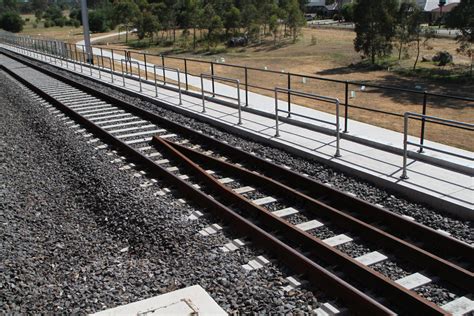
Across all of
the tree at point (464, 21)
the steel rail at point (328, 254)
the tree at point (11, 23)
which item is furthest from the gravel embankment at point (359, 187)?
the tree at point (11, 23)

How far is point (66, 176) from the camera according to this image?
10.6 m

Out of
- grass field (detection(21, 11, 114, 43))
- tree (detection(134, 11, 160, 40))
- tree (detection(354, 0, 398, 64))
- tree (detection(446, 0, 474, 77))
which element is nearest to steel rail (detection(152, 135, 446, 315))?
tree (detection(446, 0, 474, 77))

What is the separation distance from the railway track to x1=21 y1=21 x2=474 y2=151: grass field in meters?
4.69

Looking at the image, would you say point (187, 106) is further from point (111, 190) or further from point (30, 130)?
point (111, 190)

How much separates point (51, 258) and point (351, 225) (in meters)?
3.97

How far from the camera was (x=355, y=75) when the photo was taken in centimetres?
3669

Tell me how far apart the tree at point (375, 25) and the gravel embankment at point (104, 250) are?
32.6 metres

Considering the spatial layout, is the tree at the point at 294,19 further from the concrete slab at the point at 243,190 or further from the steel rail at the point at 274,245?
the concrete slab at the point at 243,190

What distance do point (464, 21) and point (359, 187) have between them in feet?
90.3

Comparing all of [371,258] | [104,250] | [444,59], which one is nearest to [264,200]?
[371,258]

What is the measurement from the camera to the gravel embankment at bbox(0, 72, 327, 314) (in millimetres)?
5957

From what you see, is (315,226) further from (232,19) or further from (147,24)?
(147,24)

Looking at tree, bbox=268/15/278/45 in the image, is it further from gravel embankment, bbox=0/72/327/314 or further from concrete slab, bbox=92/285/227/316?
concrete slab, bbox=92/285/227/316

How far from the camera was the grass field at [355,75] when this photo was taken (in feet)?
60.1
